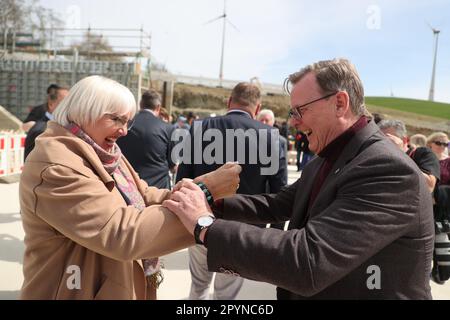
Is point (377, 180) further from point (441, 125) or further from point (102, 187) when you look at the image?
point (441, 125)

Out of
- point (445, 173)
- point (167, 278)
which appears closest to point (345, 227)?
point (167, 278)

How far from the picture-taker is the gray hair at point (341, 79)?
1.53 m

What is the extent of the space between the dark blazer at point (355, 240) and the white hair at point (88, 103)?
75cm

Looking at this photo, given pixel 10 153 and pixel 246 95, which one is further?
pixel 10 153

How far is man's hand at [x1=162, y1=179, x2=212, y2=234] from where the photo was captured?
4.62 ft

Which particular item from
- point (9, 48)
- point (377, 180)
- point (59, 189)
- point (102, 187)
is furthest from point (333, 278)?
point (9, 48)

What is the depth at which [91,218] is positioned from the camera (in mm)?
1378

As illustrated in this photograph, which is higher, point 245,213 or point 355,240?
point 355,240

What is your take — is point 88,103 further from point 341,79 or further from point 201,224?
point 341,79

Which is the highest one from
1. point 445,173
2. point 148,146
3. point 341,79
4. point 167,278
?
point 341,79

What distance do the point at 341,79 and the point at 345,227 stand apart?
66cm

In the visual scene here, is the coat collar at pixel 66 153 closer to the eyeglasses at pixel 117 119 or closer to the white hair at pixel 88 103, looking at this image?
the white hair at pixel 88 103

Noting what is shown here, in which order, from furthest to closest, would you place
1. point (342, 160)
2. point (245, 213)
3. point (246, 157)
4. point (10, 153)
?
point (10, 153) < point (246, 157) < point (245, 213) < point (342, 160)

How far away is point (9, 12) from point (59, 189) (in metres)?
33.0
